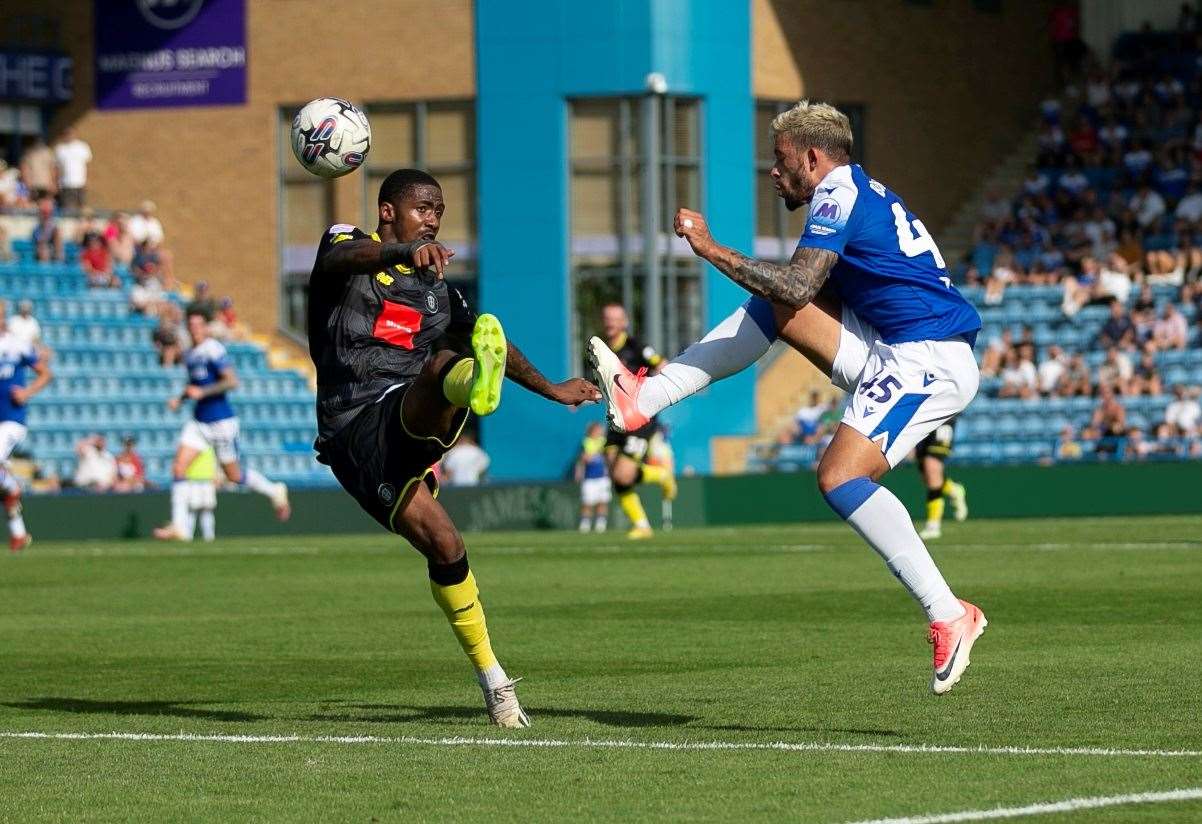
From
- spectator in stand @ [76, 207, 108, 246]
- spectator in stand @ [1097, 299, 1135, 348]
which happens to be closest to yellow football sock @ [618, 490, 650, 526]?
spectator in stand @ [1097, 299, 1135, 348]

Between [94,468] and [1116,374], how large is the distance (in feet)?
48.9

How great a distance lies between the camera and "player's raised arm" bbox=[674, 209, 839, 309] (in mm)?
8703

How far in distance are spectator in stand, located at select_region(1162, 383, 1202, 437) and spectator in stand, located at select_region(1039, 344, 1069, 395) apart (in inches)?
85.4

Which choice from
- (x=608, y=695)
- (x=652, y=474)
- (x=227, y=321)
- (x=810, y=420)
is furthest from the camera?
(x=227, y=321)

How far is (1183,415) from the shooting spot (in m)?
33.7

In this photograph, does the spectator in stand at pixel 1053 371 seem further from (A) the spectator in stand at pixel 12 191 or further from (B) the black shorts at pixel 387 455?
(B) the black shorts at pixel 387 455

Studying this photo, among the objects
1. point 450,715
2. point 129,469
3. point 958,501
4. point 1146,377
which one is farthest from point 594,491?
point 450,715

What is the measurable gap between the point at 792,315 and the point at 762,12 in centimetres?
3103

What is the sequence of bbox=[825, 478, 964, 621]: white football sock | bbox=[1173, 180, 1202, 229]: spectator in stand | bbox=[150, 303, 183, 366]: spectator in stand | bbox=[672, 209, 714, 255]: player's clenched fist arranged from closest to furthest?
1. bbox=[672, 209, 714, 255]: player's clenched fist
2. bbox=[825, 478, 964, 621]: white football sock
3. bbox=[150, 303, 183, 366]: spectator in stand
4. bbox=[1173, 180, 1202, 229]: spectator in stand

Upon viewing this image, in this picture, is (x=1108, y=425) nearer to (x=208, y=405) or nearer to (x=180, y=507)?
(x=180, y=507)

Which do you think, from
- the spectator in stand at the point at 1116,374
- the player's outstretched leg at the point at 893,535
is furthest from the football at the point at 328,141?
the spectator in stand at the point at 1116,374

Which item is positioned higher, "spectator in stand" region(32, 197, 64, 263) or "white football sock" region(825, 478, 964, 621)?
"spectator in stand" region(32, 197, 64, 263)

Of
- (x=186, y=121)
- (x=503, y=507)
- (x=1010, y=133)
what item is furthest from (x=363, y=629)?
(x=1010, y=133)

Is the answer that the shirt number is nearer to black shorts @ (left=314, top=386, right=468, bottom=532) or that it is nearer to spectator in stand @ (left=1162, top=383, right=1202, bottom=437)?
black shorts @ (left=314, top=386, right=468, bottom=532)
